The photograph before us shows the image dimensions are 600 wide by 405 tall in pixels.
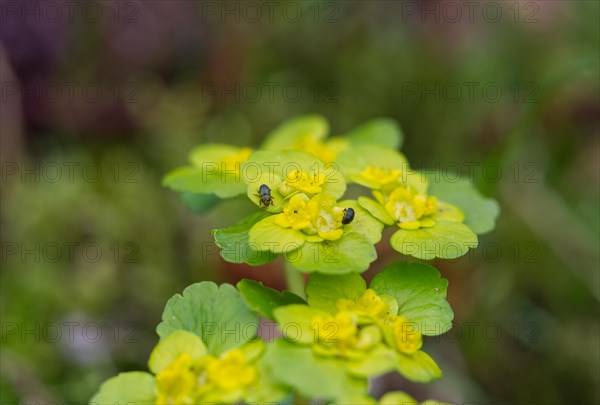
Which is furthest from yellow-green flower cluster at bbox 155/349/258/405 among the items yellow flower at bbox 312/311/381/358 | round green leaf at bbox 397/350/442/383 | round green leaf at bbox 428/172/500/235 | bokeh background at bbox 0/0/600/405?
bokeh background at bbox 0/0/600/405

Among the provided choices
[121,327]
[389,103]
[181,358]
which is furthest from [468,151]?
[181,358]

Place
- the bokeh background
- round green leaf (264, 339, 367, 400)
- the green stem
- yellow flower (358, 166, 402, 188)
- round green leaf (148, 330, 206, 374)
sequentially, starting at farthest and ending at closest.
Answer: the bokeh background < the green stem < yellow flower (358, 166, 402, 188) < round green leaf (148, 330, 206, 374) < round green leaf (264, 339, 367, 400)

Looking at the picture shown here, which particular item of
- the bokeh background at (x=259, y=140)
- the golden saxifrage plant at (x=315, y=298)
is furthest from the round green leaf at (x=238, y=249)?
the bokeh background at (x=259, y=140)

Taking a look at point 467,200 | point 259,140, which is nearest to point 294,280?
point 467,200

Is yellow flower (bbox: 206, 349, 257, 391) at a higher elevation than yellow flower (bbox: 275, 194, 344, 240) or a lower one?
lower

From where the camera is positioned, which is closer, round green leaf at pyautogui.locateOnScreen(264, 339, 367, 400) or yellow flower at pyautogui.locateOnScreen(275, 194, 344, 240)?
round green leaf at pyautogui.locateOnScreen(264, 339, 367, 400)

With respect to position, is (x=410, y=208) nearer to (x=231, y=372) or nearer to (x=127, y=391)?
(x=231, y=372)

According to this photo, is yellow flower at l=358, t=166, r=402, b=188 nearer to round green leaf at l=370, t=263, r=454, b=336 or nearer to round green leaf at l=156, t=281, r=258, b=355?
round green leaf at l=370, t=263, r=454, b=336
